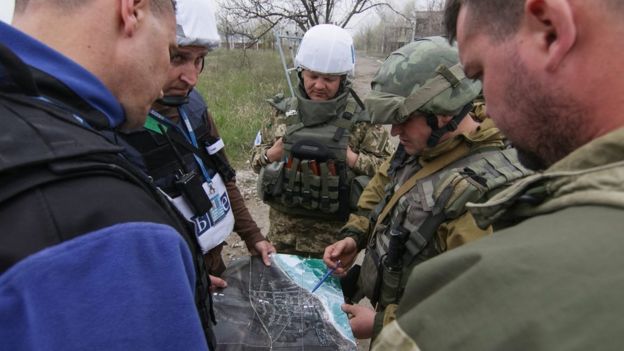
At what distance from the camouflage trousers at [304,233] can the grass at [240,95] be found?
9.94 ft

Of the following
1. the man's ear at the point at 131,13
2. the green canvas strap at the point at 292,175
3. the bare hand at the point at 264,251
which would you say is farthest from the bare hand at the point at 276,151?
the man's ear at the point at 131,13

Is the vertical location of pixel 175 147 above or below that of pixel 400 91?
below

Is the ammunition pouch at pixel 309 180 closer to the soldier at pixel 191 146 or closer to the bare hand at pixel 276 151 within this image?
the bare hand at pixel 276 151

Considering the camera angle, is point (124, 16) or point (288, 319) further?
point (288, 319)

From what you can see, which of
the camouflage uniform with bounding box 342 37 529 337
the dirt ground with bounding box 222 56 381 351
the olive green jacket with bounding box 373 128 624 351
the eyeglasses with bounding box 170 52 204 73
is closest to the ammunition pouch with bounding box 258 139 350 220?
the camouflage uniform with bounding box 342 37 529 337

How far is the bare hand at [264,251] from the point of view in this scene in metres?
2.23

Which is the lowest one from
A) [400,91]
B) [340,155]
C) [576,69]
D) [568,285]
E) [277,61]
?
[277,61]

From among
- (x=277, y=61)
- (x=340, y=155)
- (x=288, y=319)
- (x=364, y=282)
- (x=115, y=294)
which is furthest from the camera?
(x=277, y=61)

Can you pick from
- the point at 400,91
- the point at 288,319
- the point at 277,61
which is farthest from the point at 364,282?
the point at 277,61

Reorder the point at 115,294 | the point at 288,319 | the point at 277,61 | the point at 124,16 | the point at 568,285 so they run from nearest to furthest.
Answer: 1. the point at 568,285
2. the point at 115,294
3. the point at 124,16
4. the point at 288,319
5. the point at 277,61

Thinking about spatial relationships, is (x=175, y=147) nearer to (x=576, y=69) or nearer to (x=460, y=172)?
(x=460, y=172)

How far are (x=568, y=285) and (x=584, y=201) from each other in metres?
0.16

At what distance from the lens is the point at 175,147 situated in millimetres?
1873

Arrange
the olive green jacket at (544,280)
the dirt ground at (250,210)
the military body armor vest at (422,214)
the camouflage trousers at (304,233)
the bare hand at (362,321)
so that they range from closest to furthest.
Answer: the olive green jacket at (544,280) < the military body armor vest at (422,214) < the bare hand at (362,321) < the camouflage trousers at (304,233) < the dirt ground at (250,210)
